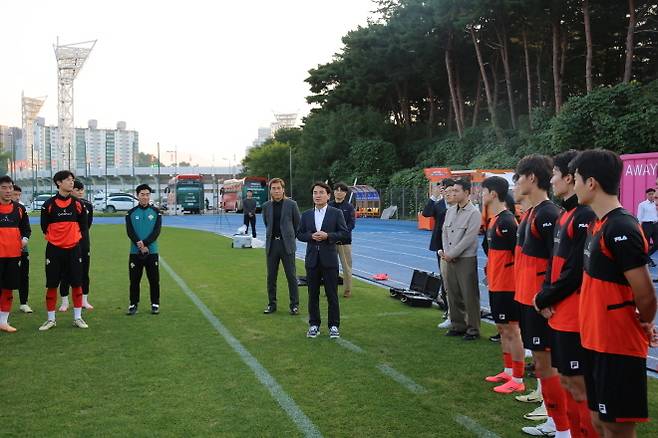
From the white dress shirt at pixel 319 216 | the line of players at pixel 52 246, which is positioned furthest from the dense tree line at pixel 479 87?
the line of players at pixel 52 246

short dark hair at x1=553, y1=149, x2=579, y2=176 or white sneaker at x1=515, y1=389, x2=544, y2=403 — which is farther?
white sneaker at x1=515, y1=389, x2=544, y2=403

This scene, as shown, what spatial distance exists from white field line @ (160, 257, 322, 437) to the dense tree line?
897 inches

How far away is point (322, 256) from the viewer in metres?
7.79

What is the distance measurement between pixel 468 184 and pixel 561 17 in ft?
91.9

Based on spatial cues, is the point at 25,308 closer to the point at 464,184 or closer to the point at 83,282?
the point at 83,282

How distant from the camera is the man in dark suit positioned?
7.71 m

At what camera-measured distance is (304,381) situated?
5.88m

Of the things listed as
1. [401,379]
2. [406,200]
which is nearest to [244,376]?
[401,379]

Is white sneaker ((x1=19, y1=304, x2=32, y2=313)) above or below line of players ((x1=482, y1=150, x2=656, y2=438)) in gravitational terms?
below

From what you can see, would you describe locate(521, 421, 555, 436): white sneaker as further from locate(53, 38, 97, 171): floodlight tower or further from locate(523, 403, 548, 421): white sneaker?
locate(53, 38, 97, 171): floodlight tower

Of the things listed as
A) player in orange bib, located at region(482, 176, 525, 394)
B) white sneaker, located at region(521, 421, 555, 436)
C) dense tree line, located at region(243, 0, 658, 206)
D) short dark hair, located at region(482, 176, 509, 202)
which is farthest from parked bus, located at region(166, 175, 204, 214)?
white sneaker, located at region(521, 421, 555, 436)

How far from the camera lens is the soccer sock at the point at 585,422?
142 inches

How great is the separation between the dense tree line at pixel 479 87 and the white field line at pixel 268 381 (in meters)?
22.8

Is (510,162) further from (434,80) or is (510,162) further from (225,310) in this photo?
(225,310)
